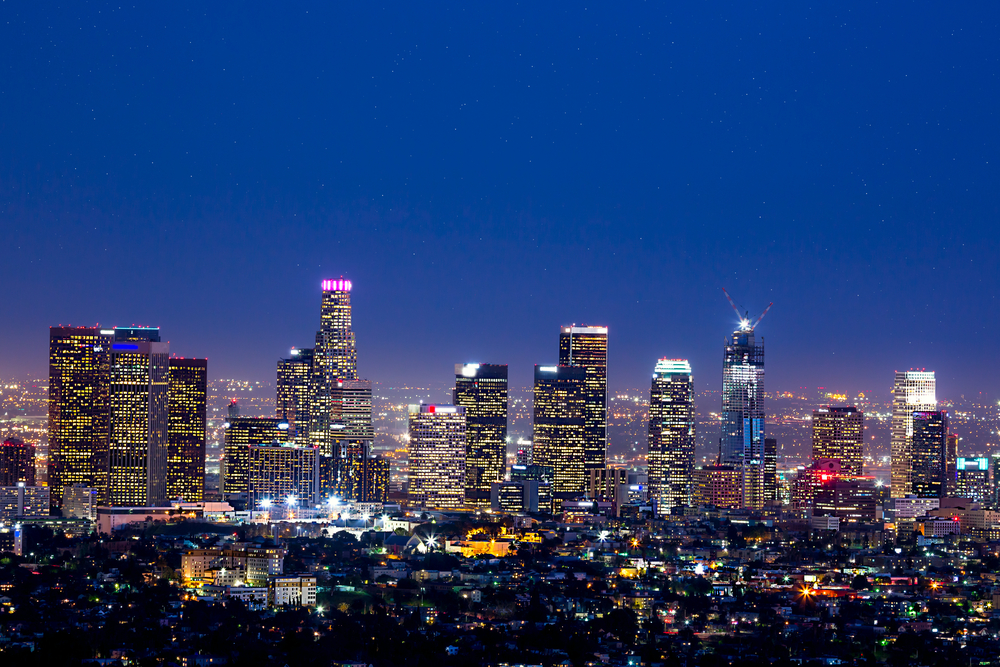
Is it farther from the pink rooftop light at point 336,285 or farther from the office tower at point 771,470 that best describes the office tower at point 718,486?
the pink rooftop light at point 336,285

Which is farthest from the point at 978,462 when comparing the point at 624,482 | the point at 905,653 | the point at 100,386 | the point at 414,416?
the point at 905,653

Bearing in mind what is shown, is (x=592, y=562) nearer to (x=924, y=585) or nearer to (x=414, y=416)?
(x=924, y=585)

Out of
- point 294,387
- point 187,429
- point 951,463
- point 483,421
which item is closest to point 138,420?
point 187,429

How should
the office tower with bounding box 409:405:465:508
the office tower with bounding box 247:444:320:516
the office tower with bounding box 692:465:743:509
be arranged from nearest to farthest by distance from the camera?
the office tower with bounding box 247:444:320:516
the office tower with bounding box 409:405:465:508
the office tower with bounding box 692:465:743:509

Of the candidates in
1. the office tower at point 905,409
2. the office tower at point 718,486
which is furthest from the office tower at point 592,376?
the office tower at point 905,409

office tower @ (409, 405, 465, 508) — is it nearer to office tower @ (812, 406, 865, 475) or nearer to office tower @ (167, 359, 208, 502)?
office tower @ (167, 359, 208, 502)

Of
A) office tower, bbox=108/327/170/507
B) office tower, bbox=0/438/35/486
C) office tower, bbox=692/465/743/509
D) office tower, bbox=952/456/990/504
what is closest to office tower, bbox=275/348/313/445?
office tower, bbox=108/327/170/507

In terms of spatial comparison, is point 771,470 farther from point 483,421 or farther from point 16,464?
point 16,464
